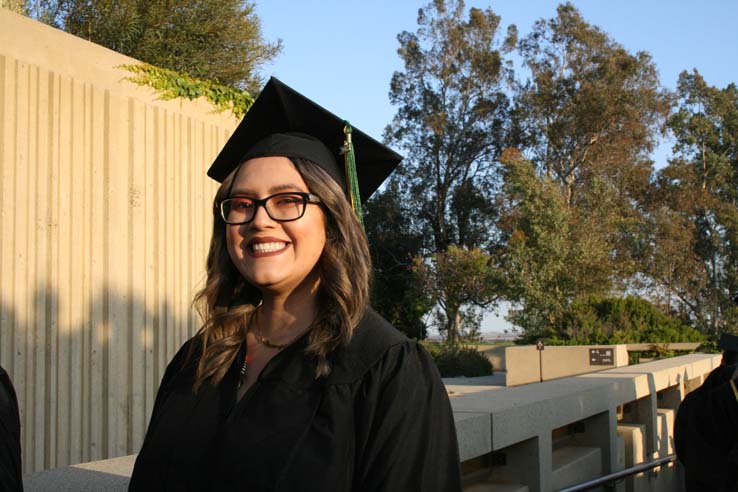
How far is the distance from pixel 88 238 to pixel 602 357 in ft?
35.8

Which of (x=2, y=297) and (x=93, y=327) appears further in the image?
(x=93, y=327)

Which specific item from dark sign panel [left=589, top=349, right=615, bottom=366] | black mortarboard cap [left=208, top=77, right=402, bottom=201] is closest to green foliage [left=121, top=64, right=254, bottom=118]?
black mortarboard cap [left=208, top=77, right=402, bottom=201]

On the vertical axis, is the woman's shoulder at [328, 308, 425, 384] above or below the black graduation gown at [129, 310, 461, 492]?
above

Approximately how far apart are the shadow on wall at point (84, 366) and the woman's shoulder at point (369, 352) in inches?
176

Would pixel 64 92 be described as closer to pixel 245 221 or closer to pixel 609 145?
pixel 245 221

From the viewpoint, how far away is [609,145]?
33.6m

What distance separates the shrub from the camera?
20891mm

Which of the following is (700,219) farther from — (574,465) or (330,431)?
(330,431)

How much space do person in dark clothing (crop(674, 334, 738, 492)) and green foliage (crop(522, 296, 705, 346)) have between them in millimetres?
12803

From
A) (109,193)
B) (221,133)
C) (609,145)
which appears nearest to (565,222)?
(609,145)

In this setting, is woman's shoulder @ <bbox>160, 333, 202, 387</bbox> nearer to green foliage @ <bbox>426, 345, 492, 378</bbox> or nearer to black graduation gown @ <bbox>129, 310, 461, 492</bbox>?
black graduation gown @ <bbox>129, 310, 461, 492</bbox>

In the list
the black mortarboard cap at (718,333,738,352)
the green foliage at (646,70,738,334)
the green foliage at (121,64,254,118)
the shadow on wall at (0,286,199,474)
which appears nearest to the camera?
the black mortarboard cap at (718,333,738,352)

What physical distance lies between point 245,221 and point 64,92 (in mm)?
4675

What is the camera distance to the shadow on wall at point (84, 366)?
18.5 ft
